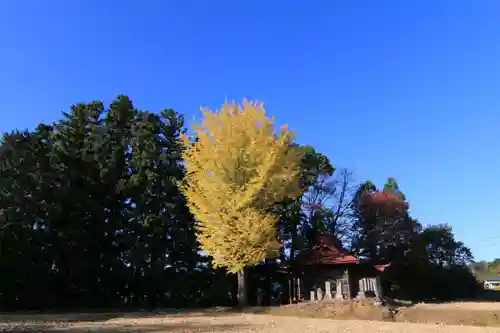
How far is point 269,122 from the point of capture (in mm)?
26656

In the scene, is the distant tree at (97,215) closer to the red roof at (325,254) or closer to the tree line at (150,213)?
the tree line at (150,213)

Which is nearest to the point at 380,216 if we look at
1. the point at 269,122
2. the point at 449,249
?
the point at 449,249

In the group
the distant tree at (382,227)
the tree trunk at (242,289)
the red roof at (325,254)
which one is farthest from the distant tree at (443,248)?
the tree trunk at (242,289)

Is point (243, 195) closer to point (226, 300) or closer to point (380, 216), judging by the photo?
point (226, 300)

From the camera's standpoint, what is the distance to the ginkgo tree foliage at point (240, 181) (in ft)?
82.6

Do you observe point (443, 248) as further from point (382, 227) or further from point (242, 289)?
point (242, 289)

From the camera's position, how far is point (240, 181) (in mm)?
25906

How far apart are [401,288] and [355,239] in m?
5.66

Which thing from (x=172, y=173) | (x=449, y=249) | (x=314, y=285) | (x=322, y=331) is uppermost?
(x=172, y=173)

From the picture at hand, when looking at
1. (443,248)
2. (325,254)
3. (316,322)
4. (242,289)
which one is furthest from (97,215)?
(443,248)

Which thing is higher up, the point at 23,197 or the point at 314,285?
the point at 23,197

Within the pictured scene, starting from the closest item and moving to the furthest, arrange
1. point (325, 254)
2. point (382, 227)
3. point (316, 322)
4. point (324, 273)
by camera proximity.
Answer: point (316, 322), point (324, 273), point (325, 254), point (382, 227)

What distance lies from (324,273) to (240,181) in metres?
9.78

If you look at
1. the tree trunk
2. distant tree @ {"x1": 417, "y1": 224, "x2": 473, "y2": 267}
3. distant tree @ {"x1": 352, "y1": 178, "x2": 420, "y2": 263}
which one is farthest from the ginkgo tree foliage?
distant tree @ {"x1": 417, "y1": 224, "x2": 473, "y2": 267}
